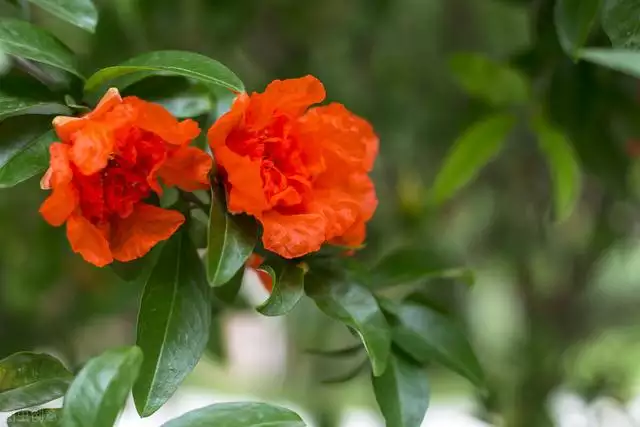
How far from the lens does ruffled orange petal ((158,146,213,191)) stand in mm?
400

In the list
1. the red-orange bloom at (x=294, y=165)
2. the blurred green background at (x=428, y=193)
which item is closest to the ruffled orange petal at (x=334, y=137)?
the red-orange bloom at (x=294, y=165)

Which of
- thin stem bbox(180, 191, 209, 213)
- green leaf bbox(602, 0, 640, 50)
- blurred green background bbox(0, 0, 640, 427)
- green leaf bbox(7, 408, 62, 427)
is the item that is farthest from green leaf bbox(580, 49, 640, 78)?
green leaf bbox(7, 408, 62, 427)

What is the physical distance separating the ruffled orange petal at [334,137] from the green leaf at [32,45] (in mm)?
130

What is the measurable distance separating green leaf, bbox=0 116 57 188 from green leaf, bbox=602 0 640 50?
30cm

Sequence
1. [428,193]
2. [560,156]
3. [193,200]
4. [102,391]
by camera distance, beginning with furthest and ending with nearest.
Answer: [428,193] → [560,156] → [193,200] → [102,391]

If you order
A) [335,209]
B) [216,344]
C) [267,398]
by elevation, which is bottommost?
[267,398]

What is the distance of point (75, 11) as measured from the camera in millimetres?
427

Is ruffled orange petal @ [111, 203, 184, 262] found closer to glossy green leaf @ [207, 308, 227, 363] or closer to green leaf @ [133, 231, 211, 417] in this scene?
green leaf @ [133, 231, 211, 417]

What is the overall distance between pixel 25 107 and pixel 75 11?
0.22ft

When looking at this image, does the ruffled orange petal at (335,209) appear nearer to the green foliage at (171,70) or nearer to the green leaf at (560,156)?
the green foliage at (171,70)

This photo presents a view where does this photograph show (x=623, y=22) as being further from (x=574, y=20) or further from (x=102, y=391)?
(x=102, y=391)

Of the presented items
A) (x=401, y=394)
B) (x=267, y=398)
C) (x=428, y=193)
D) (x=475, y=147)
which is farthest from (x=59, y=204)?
(x=267, y=398)

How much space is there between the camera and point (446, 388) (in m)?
1.15

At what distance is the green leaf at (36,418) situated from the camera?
38 centimetres
